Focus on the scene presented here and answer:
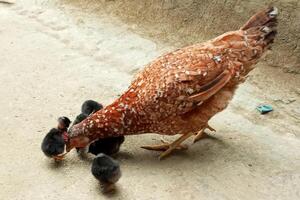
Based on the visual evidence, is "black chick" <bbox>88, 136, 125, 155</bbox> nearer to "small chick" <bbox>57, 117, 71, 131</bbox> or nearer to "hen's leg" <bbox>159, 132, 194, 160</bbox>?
"small chick" <bbox>57, 117, 71, 131</bbox>

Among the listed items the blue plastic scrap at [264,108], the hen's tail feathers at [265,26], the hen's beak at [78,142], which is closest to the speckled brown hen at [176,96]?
the hen's beak at [78,142]

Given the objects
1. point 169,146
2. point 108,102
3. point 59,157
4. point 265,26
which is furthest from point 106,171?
point 265,26

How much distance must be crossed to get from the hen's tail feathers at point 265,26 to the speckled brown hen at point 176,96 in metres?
0.20

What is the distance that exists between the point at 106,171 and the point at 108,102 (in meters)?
1.36

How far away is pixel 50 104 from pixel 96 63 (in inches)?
39.4

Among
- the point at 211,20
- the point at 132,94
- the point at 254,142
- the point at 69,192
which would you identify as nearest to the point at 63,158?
the point at 69,192

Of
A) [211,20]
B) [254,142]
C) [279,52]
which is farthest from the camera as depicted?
[211,20]

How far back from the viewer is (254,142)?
172 inches

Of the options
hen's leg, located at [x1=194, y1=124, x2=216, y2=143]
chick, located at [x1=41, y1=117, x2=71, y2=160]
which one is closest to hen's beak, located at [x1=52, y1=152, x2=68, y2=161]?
chick, located at [x1=41, y1=117, x2=71, y2=160]

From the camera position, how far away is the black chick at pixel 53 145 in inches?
152

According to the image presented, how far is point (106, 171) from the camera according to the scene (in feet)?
11.8

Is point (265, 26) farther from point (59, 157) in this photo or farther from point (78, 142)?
point (59, 157)

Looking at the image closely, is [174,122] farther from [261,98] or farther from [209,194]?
[261,98]

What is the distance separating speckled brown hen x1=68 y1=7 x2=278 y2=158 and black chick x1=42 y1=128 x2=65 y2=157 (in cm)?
8
